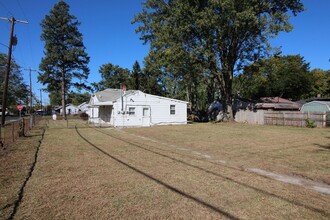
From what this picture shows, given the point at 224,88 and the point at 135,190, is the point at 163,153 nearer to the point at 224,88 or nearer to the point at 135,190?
the point at 135,190

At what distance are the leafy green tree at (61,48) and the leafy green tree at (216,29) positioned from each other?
1645cm

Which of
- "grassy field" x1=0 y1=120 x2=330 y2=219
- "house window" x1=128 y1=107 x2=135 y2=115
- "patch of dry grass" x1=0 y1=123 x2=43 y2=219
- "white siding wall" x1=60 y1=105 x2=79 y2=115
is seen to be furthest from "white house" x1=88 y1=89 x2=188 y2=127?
"white siding wall" x1=60 y1=105 x2=79 y2=115

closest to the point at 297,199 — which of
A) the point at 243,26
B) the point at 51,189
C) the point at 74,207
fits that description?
the point at 74,207

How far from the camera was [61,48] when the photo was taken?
38.3m

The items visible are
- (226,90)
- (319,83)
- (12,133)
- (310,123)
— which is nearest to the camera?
(12,133)

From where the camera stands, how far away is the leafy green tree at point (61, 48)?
3741 cm

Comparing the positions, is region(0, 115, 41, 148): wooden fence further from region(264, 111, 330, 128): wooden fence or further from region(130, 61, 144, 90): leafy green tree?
region(130, 61, 144, 90): leafy green tree

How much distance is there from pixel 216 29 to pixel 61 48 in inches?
1039

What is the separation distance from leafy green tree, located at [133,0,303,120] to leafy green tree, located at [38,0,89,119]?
1645cm

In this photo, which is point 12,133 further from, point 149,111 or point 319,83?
point 319,83

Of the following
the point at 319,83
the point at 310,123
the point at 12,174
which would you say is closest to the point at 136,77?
the point at 310,123

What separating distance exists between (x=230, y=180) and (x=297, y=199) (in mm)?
1465

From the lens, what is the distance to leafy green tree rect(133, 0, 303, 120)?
2164cm

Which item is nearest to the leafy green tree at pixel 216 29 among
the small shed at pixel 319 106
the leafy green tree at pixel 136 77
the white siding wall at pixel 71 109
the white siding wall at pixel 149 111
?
the white siding wall at pixel 149 111
